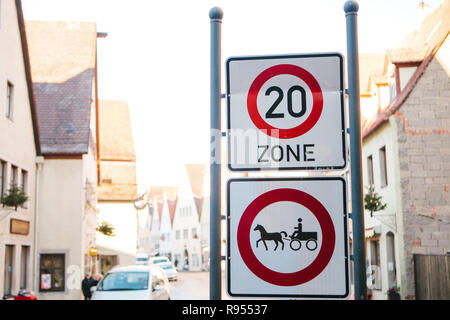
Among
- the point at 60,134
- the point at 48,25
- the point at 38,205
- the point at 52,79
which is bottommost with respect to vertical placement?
the point at 38,205

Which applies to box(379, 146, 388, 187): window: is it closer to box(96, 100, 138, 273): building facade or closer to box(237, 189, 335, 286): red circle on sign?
box(96, 100, 138, 273): building facade

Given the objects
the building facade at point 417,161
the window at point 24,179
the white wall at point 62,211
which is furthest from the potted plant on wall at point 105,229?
the building facade at point 417,161

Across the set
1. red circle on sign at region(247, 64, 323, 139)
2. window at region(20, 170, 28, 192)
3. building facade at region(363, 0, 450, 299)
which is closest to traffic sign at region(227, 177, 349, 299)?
red circle on sign at region(247, 64, 323, 139)

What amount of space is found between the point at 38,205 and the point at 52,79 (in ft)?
23.1

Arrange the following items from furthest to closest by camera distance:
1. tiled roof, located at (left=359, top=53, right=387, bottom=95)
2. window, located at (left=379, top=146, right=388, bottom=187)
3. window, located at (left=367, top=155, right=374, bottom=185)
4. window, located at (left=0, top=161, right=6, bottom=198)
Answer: tiled roof, located at (left=359, top=53, right=387, bottom=95) < window, located at (left=367, top=155, right=374, bottom=185) < window, located at (left=379, top=146, right=388, bottom=187) < window, located at (left=0, top=161, right=6, bottom=198)

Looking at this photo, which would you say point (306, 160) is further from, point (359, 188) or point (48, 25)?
point (48, 25)

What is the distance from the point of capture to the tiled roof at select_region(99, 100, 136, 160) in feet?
151

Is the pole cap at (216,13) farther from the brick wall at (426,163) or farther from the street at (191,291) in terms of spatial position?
the brick wall at (426,163)

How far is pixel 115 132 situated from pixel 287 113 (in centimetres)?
4566

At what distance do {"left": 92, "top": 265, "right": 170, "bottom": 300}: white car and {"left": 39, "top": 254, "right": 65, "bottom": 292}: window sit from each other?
10.9m

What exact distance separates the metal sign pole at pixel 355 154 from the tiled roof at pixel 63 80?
25702 mm

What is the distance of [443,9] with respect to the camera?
910 inches
